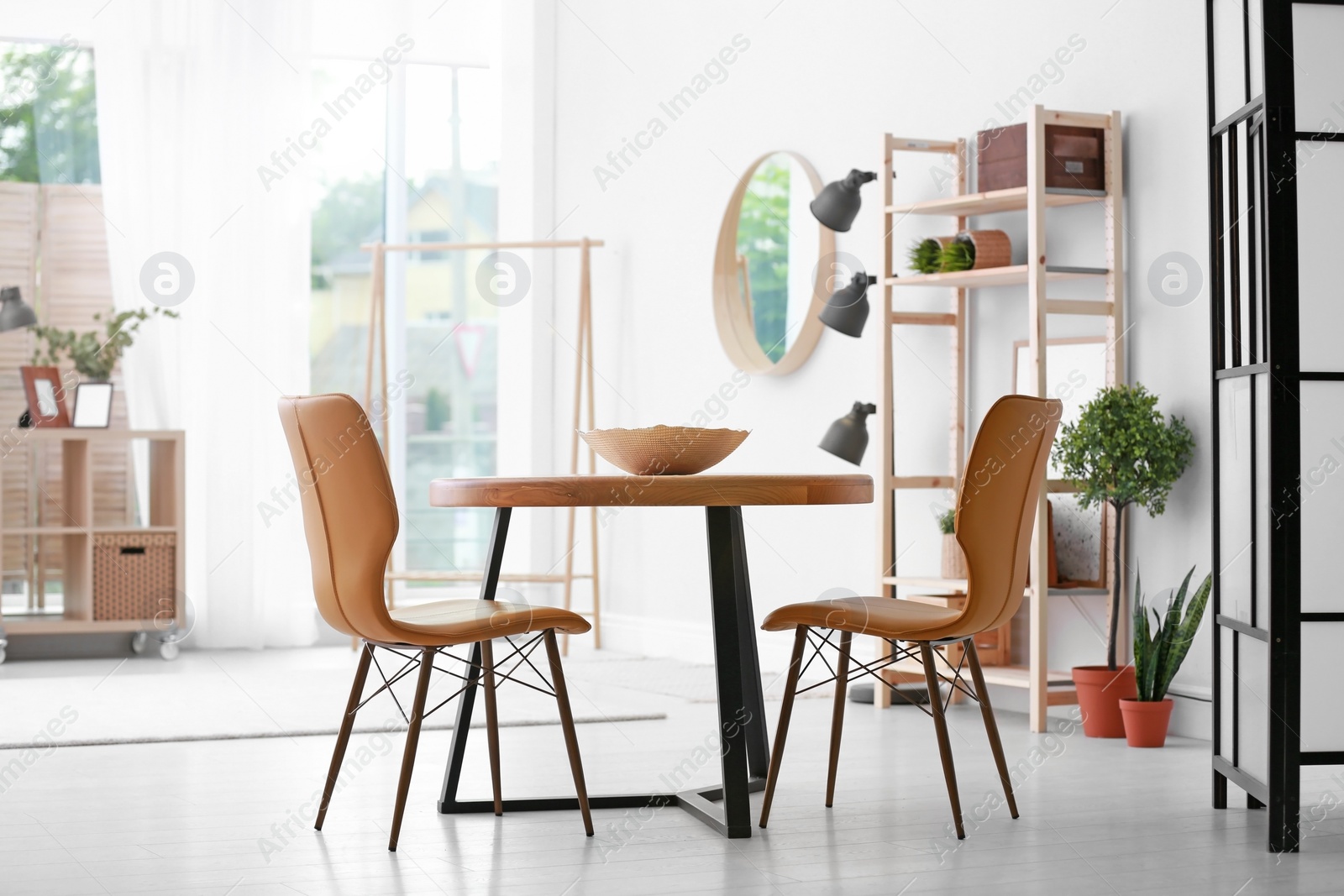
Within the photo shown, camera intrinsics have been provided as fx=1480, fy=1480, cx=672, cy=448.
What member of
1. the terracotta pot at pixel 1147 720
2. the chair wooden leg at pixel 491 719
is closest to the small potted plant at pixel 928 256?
the terracotta pot at pixel 1147 720

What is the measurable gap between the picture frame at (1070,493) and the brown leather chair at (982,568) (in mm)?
1377

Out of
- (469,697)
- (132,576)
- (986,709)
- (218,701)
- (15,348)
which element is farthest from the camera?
(15,348)

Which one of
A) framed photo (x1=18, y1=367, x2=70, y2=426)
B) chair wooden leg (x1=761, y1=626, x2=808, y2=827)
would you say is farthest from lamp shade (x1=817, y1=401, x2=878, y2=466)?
framed photo (x1=18, y1=367, x2=70, y2=426)

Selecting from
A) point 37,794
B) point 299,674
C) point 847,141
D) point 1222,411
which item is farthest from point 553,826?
point 847,141

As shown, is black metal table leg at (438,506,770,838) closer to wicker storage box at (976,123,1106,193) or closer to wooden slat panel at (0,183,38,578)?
wicker storage box at (976,123,1106,193)

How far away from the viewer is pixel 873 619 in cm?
283

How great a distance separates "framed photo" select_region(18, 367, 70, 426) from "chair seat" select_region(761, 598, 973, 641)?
372 centimetres

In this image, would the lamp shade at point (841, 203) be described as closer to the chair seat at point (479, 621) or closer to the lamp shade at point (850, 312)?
the lamp shade at point (850, 312)

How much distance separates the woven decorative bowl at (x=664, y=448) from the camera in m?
2.90

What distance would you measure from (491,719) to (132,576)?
317 cm

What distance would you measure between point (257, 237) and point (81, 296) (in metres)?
0.76

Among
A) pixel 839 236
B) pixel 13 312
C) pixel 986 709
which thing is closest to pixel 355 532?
pixel 986 709

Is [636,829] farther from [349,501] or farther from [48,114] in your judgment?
[48,114]

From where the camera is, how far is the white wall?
403 cm
